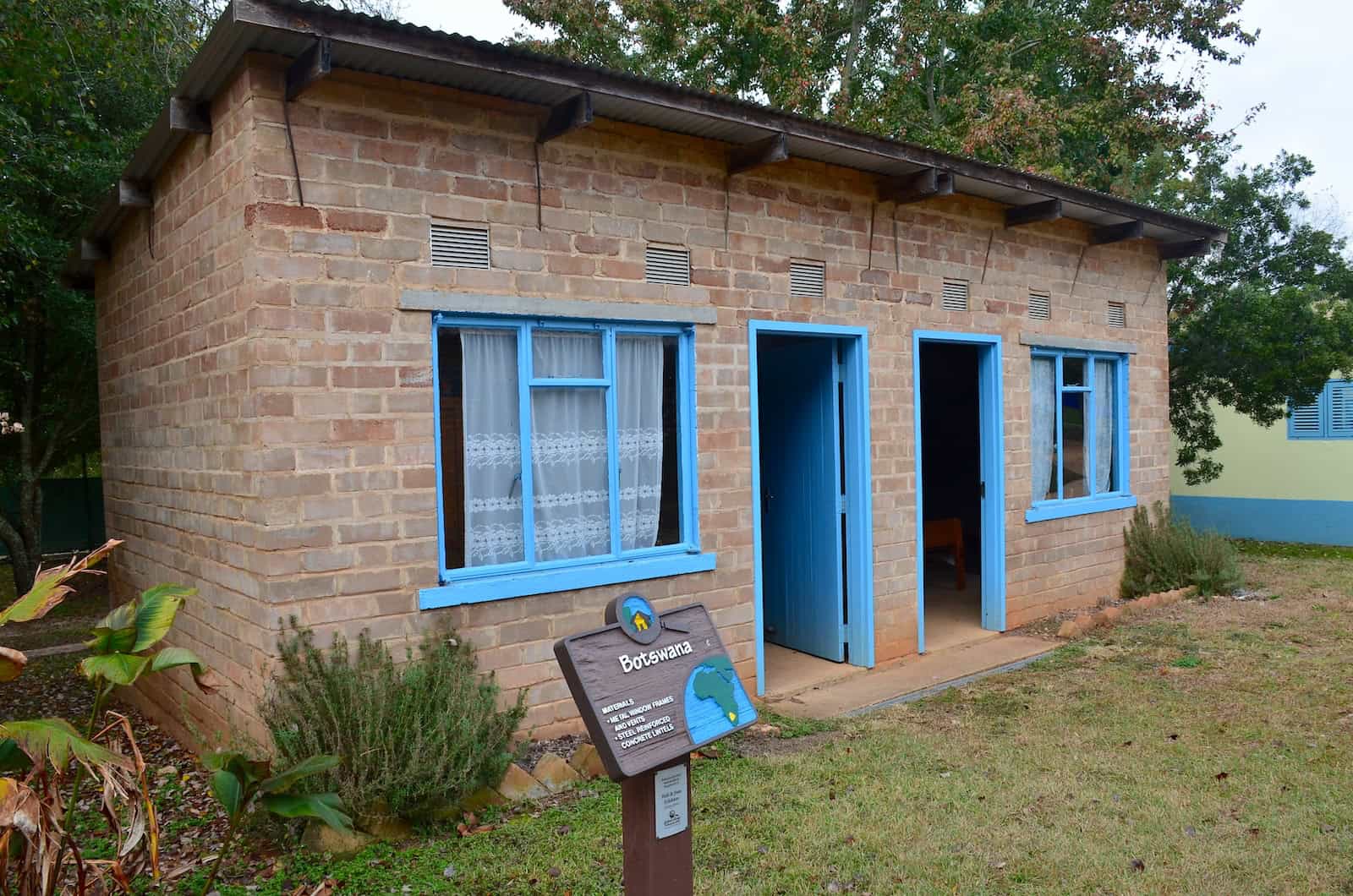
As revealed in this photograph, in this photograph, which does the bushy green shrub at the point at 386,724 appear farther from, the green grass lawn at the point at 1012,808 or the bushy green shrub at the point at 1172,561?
the bushy green shrub at the point at 1172,561

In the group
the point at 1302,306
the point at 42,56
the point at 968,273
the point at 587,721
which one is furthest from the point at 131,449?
the point at 1302,306

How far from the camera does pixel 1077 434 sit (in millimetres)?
9703

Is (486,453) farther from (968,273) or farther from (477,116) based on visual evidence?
(968,273)

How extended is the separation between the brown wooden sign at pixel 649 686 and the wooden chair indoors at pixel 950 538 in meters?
7.42

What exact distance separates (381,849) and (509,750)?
1.01 m

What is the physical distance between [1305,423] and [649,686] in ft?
52.1

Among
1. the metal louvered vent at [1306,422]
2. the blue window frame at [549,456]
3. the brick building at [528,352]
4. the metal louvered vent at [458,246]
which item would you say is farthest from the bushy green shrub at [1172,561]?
the metal louvered vent at [458,246]

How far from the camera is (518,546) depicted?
568 cm

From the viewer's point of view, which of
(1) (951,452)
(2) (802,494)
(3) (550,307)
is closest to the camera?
(3) (550,307)

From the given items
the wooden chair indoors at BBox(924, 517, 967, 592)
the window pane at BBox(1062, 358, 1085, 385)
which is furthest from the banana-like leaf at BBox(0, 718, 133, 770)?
the window pane at BBox(1062, 358, 1085, 385)

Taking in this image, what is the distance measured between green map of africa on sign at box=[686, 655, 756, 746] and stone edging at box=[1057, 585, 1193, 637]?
6059 mm

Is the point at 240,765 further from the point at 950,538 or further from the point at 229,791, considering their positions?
the point at 950,538

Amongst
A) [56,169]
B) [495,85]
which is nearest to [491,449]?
[495,85]

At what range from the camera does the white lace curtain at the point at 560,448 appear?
5551mm
